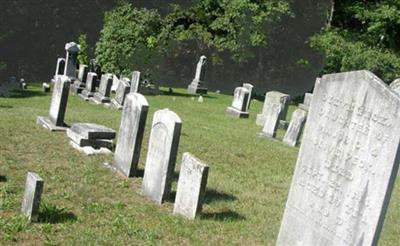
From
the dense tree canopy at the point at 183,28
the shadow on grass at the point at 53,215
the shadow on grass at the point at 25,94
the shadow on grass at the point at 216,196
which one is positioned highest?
the dense tree canopy at the point at 183,28

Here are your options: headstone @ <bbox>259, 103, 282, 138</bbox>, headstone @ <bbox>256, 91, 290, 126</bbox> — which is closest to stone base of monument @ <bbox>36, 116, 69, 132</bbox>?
headstone @ <bbox>259, 103, 282, 138</bbox>

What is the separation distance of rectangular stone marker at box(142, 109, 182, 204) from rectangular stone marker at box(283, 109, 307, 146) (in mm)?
7029

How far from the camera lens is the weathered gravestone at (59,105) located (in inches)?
508

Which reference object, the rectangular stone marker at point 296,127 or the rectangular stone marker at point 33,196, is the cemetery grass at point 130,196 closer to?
the rectangular stone marker at point 33,196

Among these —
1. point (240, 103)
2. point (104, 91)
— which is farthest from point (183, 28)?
point (104, 91)

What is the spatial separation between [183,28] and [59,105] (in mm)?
16244

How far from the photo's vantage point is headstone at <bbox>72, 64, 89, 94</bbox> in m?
20.6

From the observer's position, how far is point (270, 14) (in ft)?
90.3

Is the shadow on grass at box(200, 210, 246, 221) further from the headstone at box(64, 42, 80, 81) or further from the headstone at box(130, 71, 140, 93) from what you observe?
the headstone at box(64, 42, 80, 81)

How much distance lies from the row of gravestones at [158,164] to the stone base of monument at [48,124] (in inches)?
121

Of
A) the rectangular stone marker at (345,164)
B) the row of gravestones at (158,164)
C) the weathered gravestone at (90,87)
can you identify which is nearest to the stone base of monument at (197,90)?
the weathered gravestone at (90,87)

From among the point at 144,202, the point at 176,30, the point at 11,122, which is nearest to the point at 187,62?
the point at 176,30

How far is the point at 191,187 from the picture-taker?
319 inches

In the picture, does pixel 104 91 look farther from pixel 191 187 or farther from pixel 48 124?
pixel 191 187
